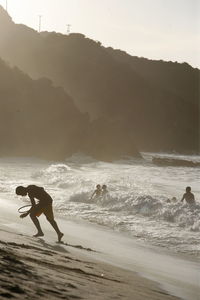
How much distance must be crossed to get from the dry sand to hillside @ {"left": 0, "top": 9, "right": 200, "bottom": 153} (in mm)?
108193

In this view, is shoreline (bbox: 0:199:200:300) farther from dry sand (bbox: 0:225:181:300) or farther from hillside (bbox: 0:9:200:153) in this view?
hillside (bbox: 0:9:200:153)

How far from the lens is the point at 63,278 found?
5.89 m

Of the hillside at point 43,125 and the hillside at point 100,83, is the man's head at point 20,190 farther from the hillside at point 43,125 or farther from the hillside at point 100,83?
the hillside at point 100,83

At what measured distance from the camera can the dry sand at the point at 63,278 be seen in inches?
195

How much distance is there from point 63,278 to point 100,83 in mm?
121814

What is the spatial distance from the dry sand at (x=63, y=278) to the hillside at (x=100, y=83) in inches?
4260

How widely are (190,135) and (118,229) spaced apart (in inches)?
4682

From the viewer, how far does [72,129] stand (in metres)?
70.4

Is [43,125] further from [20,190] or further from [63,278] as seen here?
[63,278]

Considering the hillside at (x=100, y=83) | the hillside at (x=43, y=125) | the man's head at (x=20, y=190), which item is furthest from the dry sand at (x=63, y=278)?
the hillside at (x=100, y=83)

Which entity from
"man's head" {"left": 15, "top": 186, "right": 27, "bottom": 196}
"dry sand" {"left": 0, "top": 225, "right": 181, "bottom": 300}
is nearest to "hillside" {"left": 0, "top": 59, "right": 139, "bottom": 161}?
"man's head" {"left": 15, "top": 186, "right": 27, "bottom": 196}

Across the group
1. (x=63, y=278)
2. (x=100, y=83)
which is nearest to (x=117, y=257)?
(x=63, y=278)

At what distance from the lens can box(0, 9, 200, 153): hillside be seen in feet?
395

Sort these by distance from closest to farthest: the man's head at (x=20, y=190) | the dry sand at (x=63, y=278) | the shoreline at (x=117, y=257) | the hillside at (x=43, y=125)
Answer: the dry sand at (x=63, y=278), the shoreline at (x=117, y=257), the man's head at (x=20, y=190), the hillside at (x=43, y=125)
